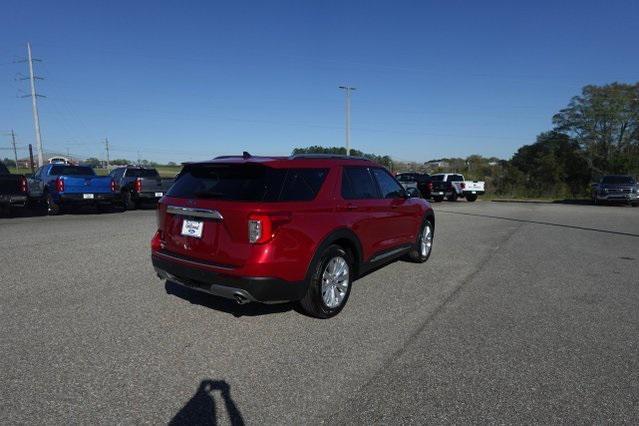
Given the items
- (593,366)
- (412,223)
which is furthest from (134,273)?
(593,366)

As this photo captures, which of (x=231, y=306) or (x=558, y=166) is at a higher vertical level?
(x=558, y=166)

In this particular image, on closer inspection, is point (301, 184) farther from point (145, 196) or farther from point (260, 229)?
point (145, 196)

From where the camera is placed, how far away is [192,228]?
449 centimetres

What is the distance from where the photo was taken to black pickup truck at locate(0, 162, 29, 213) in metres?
13.4

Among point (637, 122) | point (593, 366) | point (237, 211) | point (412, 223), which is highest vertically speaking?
point (637, 122)

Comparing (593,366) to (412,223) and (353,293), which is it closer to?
(353,293)

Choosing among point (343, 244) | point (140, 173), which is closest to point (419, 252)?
point (343, 244)

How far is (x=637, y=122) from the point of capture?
44906 millimetres

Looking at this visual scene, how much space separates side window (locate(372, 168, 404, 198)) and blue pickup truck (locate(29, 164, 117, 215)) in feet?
38.7

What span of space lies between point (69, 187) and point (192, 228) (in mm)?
12112

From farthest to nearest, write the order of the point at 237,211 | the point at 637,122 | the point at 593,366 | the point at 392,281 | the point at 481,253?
the point at 637,122 → the point at 481,253 → the point at 392,281 → the point at 237,211 → the point at 593,366

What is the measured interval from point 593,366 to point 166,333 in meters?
3.78

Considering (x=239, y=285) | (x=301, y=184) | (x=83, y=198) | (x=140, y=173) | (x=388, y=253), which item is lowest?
(x=388, y=253)

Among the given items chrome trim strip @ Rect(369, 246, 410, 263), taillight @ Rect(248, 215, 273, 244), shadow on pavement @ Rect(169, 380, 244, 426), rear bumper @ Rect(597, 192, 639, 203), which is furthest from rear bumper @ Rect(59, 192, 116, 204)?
rear bumper @ Rect(597, 192, 639, 203)
